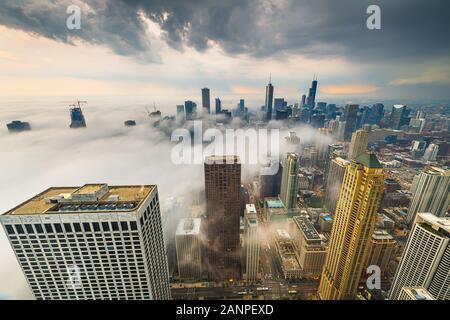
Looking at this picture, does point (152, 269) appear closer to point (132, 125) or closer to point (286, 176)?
point (132, 125)

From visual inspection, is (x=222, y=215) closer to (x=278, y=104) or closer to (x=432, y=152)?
(x=432, y=152)

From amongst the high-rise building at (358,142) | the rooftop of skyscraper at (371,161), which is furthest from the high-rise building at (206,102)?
the rooftop of skyscraper at (371,161)

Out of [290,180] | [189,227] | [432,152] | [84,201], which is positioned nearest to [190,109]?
[290,180]

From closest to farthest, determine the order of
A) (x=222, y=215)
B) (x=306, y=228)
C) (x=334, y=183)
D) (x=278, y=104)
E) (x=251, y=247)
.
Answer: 1. (x=222, y=215)
2. (x=251, y=247)
3. (x=306, y=228)
4. (x=334, y=183)
5. (x=278, y=104)

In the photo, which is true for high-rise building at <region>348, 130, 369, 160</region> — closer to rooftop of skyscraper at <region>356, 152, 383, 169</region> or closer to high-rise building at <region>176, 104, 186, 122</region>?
rooftop of skyscraper at <region>356, 152, 383, 169</region>

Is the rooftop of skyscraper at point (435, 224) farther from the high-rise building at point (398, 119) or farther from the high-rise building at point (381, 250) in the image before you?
the high-rise building at point (398, 119)
